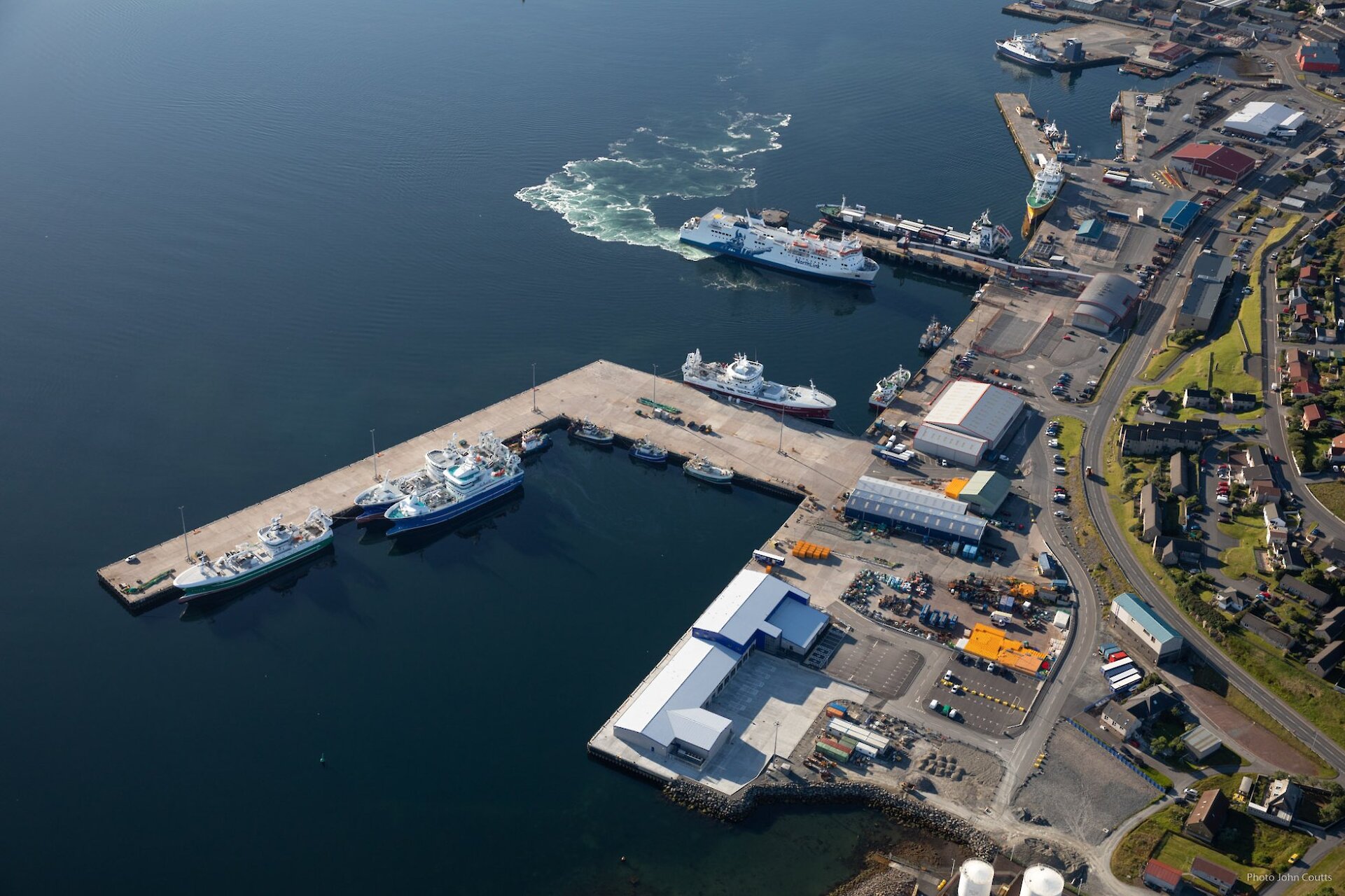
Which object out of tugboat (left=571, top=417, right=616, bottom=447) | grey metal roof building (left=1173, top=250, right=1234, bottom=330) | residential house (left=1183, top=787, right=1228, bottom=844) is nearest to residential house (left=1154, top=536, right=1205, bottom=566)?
residential house (left=1183, top=787, right=1228, bottom=844)

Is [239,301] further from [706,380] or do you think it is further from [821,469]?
[821,469]

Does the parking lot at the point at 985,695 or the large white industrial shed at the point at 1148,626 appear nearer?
the parking lot at the point at 985,695

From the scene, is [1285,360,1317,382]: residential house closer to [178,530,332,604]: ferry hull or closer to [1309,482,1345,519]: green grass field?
[1309,482,1345,519]: green grass field

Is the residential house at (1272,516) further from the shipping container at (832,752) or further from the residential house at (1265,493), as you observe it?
the shipping container at (832,752)

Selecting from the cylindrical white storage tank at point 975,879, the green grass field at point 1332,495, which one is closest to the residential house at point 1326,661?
the green grass field at point 1332,495

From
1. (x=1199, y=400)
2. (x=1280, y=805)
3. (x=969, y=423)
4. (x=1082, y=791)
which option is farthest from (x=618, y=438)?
(x=1280, y=805)

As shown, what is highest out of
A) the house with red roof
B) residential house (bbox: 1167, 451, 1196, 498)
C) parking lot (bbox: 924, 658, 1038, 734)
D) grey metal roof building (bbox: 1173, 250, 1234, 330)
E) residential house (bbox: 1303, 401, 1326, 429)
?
the house with red roof

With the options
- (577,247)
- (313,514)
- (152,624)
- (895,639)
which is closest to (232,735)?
(152,624)
